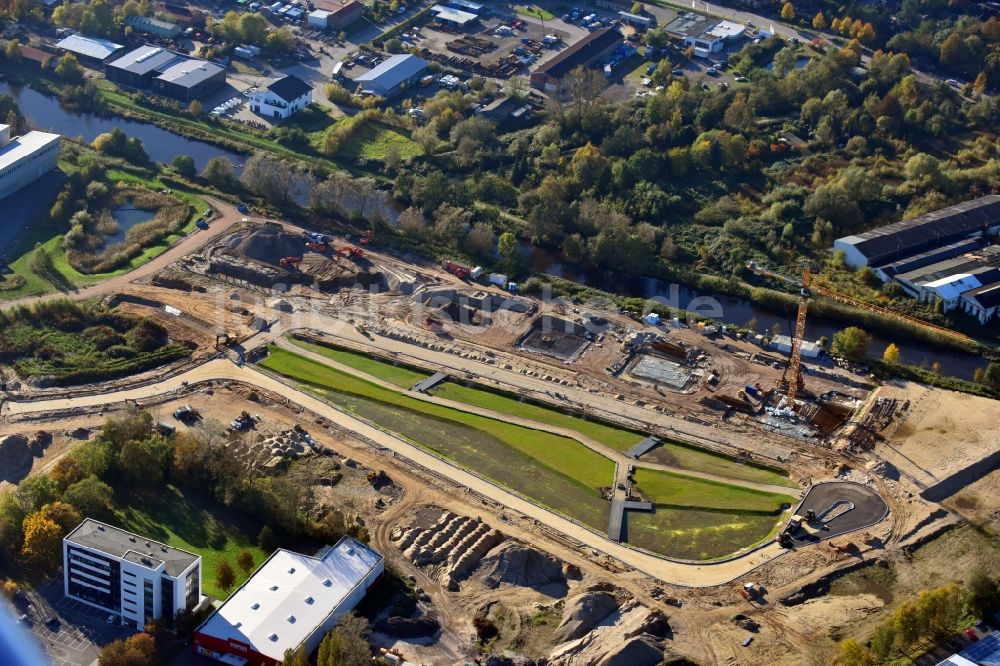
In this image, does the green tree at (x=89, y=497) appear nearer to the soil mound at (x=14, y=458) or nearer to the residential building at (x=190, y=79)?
the soil mound at (x=14, y=458)

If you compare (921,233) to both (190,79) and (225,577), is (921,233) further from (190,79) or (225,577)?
(190,79)

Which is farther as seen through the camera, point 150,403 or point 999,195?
point 999,195

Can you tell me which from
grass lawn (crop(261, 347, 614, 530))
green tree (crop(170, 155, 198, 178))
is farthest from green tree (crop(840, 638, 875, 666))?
green tree (crop(170, 155, 198, 178))

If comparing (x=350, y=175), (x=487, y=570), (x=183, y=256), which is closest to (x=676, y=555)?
(x=487, y=570)

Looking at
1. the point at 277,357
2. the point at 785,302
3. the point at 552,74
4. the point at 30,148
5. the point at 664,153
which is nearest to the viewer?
the point at 277,357

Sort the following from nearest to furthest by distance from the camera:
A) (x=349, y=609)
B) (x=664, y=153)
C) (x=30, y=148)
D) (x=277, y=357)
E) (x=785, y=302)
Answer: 1. (x=349, y=609)
2. (x=277, y=357)
3. (x=785, y=302)
4. (x=30, y=148)
5. (x=664, y=153)

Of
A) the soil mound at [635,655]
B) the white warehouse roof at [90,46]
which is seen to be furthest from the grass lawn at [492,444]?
the white warehouse roof at [90,46]

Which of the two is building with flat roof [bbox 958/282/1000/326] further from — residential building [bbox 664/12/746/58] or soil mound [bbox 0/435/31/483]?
soil mound [bbox 0/435/31/483]

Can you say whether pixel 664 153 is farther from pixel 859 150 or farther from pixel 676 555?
pixel 676 555
